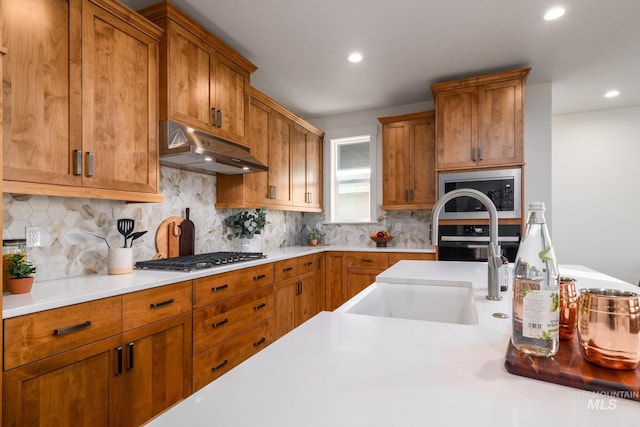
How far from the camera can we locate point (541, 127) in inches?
141

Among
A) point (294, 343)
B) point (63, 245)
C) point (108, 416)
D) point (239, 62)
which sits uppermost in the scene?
point (239, 62)

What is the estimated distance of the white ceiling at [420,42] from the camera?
2.35 meters

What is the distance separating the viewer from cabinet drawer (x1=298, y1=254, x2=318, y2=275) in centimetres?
354

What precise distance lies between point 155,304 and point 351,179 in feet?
11.0

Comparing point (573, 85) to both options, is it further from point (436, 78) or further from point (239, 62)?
point (239, 62)

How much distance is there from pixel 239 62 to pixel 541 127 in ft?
10.5

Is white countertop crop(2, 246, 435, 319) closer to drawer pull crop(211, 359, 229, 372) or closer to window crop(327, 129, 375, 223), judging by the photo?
drawer pull crop(211, 359, 229, 372)

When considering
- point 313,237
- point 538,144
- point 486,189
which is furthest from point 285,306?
point 538,144

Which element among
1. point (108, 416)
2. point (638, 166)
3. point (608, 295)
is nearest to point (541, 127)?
point (638, 166)

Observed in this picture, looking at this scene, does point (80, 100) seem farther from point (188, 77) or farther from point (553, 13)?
point (553, 13)

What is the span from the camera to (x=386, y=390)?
1.88 feet

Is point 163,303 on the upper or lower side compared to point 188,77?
lower

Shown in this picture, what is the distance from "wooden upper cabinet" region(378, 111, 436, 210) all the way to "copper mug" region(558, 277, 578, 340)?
3138 mm

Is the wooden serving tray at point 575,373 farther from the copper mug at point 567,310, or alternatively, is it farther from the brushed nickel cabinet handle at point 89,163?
the brushed nickel cabinet handle at point 89,163
